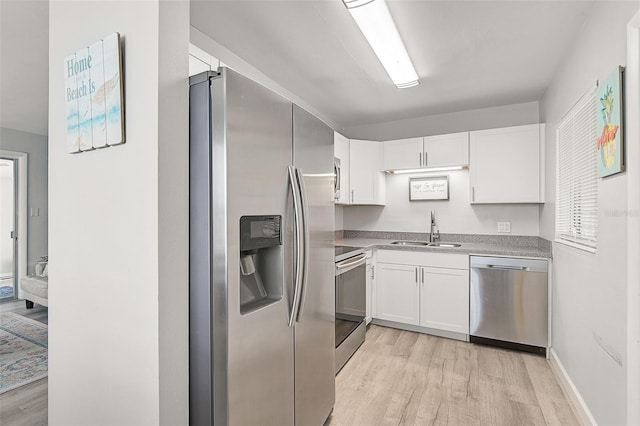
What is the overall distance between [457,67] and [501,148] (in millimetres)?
1096

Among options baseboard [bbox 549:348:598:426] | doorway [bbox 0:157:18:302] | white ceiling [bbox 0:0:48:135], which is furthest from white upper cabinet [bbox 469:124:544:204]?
doorway [bbox 0:157:18:302]

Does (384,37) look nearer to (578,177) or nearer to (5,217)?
(578,177)

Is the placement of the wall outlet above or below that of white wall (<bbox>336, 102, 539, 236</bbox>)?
below

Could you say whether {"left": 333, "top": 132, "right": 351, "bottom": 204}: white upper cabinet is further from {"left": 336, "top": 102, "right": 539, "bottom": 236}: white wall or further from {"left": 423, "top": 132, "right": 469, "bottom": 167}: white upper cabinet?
{"left": 423, "top": 132, "right": 469, "bottom": 167}: white upper cabinet

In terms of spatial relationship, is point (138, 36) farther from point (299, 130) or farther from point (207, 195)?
point (299, 130)

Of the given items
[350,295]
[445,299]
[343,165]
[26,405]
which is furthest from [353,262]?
[26,405]

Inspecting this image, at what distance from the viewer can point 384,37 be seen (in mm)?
2025

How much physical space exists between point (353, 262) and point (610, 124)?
192cm

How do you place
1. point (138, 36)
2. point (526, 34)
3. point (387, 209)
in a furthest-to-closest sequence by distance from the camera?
point (387, 209) < point (526, 34) < point (138, 36)

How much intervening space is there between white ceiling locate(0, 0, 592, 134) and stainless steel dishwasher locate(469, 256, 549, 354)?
1.69 m

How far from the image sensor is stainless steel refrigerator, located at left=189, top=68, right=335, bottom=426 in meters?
1.12

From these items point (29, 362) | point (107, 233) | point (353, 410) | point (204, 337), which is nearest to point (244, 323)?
point (204, 337)

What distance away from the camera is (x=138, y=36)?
1080 millimetres

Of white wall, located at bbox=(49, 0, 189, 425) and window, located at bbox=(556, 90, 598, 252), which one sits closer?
white wall, located at bbox=(49, 0, 189, 425)
